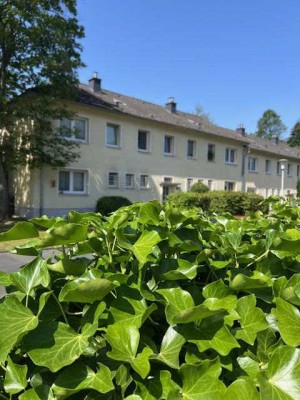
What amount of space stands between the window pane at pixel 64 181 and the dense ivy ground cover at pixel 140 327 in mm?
19215

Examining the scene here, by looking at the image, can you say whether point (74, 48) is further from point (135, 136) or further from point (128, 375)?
point (128, 375)

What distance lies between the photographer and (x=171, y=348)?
0.93 meters

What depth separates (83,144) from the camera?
2083cm

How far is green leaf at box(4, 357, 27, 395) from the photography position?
36.3 inches

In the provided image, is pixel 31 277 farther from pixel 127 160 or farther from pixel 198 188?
pixel 198 188

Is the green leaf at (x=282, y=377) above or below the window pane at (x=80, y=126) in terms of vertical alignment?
below

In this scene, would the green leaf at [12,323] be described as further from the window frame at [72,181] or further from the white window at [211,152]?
the white window at [211,152]

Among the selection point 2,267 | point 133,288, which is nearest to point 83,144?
point 2,267

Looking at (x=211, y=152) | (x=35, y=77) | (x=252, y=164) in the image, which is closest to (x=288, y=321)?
(x=35, y=77)

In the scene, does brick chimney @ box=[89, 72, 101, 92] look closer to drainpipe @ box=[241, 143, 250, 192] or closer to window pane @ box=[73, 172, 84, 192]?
window pane @ box=[73, 172, 84, 192]

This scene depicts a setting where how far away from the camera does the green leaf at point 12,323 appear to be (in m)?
0.85

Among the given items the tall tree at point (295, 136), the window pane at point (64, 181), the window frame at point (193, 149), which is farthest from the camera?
the tall tree at point (295, 136)

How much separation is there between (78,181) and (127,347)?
20.5 metres

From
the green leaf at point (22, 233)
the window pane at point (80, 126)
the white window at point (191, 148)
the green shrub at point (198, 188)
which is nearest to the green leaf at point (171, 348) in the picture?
the green leaf at point (22, 233)
